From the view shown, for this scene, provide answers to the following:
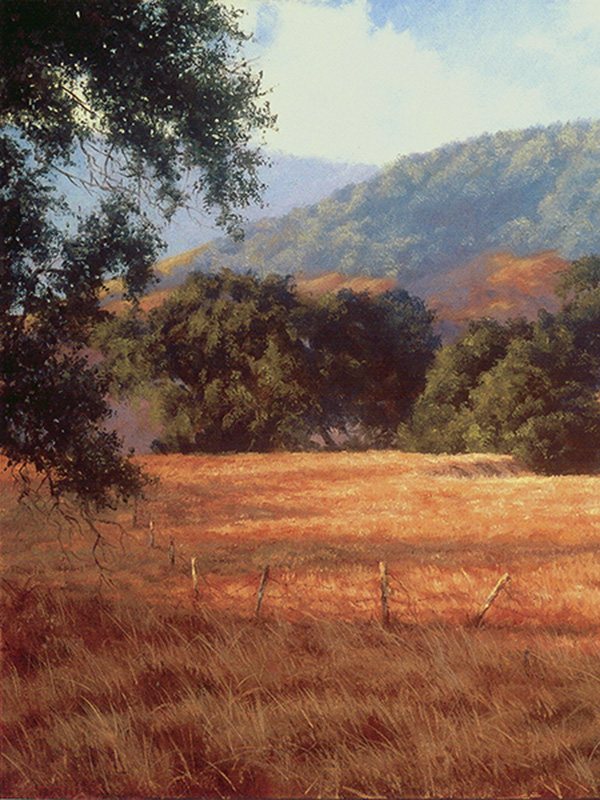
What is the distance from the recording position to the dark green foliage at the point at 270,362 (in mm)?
34625

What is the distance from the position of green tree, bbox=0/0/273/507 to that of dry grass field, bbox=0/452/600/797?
1.08 m

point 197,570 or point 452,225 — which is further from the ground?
point 452,225

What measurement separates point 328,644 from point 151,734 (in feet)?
8.28

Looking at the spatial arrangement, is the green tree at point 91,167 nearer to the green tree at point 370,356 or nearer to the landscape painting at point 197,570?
the landscape painting at point 197,570

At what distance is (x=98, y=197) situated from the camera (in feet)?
32.3

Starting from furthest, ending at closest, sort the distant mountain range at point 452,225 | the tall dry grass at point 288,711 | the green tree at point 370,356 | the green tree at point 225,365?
the green tree at point 370,356 < the green tree at point 225,365 < the distant mountain range at point 452,225 < the tall dry grass at point 288,711

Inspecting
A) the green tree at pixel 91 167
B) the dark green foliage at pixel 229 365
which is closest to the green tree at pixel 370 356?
the dark green foliage at pixel 229 365

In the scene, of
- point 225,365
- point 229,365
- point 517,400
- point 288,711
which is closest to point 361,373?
point 229,365

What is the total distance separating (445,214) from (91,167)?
1167 inches

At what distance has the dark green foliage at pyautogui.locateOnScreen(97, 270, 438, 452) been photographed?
114 ft

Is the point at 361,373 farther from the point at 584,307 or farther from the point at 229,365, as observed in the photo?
the point at 584,307

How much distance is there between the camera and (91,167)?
9.91 meters

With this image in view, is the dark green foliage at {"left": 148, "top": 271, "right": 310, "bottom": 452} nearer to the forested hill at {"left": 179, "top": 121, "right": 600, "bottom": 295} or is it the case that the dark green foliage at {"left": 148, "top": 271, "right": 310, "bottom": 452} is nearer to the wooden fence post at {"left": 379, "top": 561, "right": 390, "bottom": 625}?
the forested hill at {"left": 179, "top": 121, "right": 600, "bottom": 295}

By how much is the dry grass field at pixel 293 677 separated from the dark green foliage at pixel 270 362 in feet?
61.1
